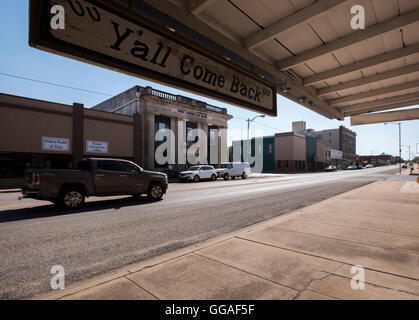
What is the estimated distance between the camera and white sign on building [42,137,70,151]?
61.1ft

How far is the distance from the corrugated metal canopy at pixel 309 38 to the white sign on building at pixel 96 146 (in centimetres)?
2099

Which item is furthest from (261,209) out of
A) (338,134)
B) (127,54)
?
(338,134)

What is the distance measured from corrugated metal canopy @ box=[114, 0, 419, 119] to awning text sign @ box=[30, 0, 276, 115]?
0.21 metres

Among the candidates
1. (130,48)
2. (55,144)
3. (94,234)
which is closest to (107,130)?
(55,144)

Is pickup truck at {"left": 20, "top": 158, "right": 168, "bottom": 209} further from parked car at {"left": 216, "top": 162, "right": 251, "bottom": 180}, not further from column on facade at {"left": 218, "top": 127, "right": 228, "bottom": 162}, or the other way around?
column on facade at {"left": 218, "top": 127, "right": 228, "bottom": 162}

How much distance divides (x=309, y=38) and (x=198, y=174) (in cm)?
1983

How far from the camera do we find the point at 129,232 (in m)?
5.39

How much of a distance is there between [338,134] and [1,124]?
110 metres

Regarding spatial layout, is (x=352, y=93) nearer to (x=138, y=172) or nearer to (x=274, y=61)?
(x=274, y=61)

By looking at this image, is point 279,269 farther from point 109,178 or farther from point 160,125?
point 160,125

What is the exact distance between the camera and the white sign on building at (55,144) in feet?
61.1

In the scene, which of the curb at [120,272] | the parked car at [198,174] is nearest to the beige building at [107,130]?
the parked car at [198,174]

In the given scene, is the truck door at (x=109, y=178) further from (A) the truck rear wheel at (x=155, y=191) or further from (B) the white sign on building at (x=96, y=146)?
(B) the white sign on building at (x=96, y=146)

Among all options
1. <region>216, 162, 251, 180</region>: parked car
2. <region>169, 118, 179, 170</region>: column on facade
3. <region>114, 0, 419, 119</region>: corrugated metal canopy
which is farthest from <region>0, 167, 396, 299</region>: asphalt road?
<region>169, 118, 179, 170</region>: column on facade
